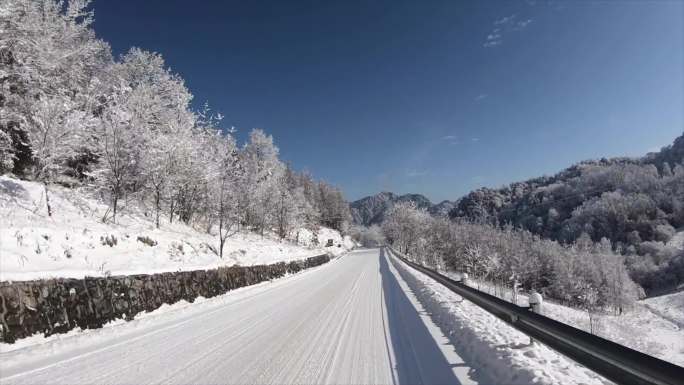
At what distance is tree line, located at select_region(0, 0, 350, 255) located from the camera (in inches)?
794

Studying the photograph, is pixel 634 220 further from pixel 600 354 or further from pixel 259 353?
pixel 259 353

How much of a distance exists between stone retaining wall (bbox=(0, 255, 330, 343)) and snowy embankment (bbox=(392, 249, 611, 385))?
8.76 metres

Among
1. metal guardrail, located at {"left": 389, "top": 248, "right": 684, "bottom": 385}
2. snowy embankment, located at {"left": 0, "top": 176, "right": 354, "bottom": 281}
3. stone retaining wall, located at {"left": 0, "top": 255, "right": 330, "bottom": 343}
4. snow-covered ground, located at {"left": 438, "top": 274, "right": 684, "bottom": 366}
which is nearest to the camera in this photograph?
metal guardrail, located at {"left": 389, "top": 248, "right": 684, "bottom": 385}

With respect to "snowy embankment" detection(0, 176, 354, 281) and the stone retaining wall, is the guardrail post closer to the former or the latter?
the stone retaining wall

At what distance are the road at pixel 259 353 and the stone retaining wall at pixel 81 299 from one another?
3.42 ft

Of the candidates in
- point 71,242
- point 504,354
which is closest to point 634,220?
point 504,354

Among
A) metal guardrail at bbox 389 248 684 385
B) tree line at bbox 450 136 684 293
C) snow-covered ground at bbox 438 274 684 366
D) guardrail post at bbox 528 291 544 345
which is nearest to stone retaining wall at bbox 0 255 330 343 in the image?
metal guardrail at bbox 389 248 684 385

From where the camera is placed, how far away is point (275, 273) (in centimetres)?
2539

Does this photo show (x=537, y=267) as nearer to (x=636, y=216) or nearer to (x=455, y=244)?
(x=455, y=244)

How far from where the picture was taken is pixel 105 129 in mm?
24281

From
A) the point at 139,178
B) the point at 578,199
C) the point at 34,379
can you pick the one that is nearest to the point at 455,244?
the point at 139,178

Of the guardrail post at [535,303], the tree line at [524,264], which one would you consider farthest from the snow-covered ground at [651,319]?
the guardrail post at [535,303]

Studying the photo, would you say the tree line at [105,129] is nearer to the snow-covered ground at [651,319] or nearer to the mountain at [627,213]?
the snow-covered ground at [651,319]

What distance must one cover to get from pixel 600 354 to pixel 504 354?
6.72 feet
